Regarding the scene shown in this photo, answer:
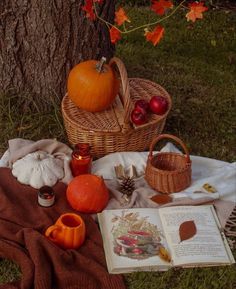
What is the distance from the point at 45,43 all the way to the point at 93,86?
1.73 feet

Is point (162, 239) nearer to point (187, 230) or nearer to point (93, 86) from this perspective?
point (187, 230)

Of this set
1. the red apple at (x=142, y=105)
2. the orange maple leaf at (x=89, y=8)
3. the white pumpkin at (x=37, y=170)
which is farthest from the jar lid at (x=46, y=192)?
the orange maple leaf at (x=89, y=8)

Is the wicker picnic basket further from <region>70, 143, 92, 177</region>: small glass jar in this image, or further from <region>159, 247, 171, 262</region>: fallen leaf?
<region>159, 247, 171, 262</region>: fallen leaf

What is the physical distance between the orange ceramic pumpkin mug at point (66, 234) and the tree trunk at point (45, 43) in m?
1.31

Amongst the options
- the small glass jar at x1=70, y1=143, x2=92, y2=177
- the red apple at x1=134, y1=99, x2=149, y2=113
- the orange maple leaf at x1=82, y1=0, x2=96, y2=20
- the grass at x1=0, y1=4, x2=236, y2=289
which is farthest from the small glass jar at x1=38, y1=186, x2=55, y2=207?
the orange maple leaf at x1=82, y1=0, x2=96, y2=20

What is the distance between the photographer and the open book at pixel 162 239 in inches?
106

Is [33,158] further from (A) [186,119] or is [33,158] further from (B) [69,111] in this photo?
(A) [186,119]

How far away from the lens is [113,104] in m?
3.59

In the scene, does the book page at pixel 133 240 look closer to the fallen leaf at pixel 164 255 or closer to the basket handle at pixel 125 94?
the fallen leaf at pixel 164 255

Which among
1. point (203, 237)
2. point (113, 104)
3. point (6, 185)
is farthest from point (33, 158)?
point (203, 237)

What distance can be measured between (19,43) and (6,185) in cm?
104

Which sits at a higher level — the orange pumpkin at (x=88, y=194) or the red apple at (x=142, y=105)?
the red apple at (x=142, y=105)

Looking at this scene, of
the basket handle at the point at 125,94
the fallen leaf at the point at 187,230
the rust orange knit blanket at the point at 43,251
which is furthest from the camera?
the basket handle at the point at 125,94

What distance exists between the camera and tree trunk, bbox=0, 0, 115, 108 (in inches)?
139
